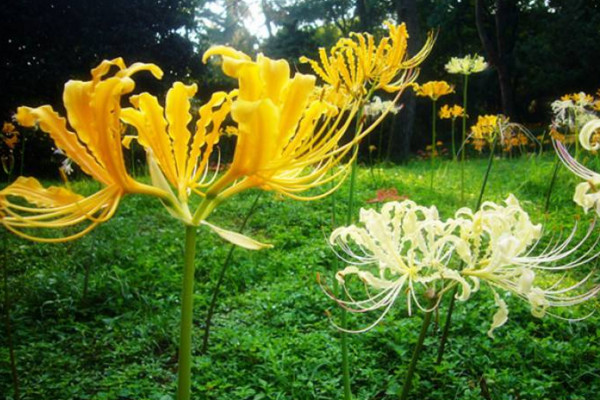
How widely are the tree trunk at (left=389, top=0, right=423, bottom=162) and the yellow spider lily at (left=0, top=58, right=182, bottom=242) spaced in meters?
8.68

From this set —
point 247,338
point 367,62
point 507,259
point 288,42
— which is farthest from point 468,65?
point 288,42

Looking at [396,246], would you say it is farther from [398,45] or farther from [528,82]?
[528,82]

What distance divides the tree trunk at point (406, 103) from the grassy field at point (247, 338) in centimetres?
584

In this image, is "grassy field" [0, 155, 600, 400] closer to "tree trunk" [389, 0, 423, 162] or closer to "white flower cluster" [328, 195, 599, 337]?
"white flower cluster" [328, 195, 599, 337]

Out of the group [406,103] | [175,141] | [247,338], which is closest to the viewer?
[175,141]

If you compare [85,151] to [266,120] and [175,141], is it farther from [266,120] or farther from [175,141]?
[266,120]

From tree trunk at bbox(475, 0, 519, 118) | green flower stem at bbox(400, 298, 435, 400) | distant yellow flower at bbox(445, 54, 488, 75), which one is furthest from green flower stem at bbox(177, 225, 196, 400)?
tree trunk at bbox(475, 0, 519, 118)

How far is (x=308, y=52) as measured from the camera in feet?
54.9

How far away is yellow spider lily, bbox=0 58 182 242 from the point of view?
750 mm

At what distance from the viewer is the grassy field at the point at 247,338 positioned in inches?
83.4

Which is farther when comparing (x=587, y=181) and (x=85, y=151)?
(x=587, y=181)

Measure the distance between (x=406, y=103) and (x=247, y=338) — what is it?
7.87 meters

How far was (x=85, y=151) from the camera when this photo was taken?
2.62 ft

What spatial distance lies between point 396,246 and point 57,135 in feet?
2.56
